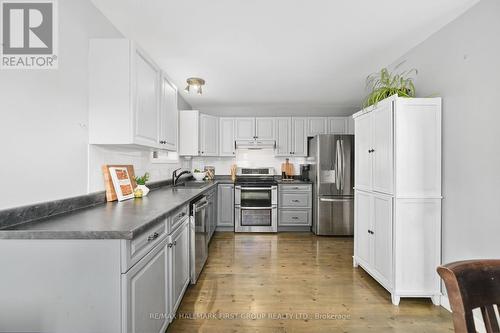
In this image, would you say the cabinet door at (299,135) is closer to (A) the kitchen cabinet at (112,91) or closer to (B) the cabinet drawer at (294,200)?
(B) the cabinet drawer at (294,200)

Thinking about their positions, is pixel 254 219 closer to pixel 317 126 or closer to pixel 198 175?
pixel 198 175

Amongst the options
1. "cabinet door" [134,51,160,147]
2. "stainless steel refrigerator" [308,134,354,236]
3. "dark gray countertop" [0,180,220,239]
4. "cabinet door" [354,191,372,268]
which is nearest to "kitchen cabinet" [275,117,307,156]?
"stainless steel refrigerator" [308,134,354,236]

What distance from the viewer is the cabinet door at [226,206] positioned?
4473 millimetres

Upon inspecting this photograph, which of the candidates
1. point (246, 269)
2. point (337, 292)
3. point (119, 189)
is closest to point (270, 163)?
point (246, 269)

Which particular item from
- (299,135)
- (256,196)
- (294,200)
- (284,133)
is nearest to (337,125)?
(299,135)

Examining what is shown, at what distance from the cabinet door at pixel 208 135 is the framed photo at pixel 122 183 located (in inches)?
89.9

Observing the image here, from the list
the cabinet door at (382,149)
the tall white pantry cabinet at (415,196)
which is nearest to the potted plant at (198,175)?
the cabinet door at (382,149)

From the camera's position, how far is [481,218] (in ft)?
5.95

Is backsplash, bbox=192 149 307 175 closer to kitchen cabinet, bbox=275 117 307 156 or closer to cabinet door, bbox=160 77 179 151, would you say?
kitchen cabinet, bbox=275 117 307 156

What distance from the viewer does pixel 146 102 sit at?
217cm

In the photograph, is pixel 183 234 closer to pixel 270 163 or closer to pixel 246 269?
pixel 246 269

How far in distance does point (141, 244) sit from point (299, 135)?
4.15 meters

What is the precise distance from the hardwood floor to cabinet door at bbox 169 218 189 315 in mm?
193

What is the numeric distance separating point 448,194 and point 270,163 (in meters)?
3.37
